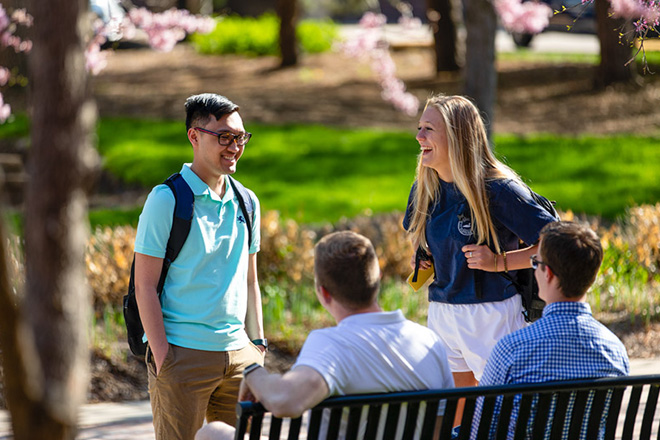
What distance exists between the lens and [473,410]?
116 inches

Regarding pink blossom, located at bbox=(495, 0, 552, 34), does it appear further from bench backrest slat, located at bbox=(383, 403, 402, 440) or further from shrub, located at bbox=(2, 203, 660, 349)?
bench backrest slat, located at bbox=(383, 403, 402, 440)

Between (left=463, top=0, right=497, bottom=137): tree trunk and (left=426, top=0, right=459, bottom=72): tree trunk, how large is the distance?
28.6ft

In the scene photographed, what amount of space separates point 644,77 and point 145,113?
995cm

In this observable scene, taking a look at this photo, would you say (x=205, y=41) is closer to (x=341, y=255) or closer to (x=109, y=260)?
(x=109, y=260)

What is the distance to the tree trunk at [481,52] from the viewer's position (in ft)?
32.5

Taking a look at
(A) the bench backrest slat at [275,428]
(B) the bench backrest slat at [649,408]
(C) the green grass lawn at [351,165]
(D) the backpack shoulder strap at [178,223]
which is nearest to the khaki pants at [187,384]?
(D) the backpack shoulder strap at [178,223]

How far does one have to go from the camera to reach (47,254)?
177cm

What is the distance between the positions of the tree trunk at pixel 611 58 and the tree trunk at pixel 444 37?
3169 millimetres

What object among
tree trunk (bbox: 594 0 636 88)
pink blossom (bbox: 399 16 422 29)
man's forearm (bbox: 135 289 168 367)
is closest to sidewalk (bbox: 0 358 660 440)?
man's forearm (bbox: 135 289 168 367)

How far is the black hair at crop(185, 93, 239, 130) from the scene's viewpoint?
3.36 metres

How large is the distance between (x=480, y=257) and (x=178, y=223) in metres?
1.19

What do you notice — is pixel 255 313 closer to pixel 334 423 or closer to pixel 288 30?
pixel 334 423

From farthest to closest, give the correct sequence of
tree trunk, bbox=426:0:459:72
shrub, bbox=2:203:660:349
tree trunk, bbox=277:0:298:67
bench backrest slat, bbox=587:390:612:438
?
1. tree trunk, bbox=277:0:298:67
2. tree trunk, bbox=426:0:459:72
3. shrub, bbox=2:203:660:349
4. bench backrest slat, bbox=587:390:612:438

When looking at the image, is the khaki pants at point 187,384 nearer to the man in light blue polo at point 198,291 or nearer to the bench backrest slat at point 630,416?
the man in light blue polo at point 198,291
